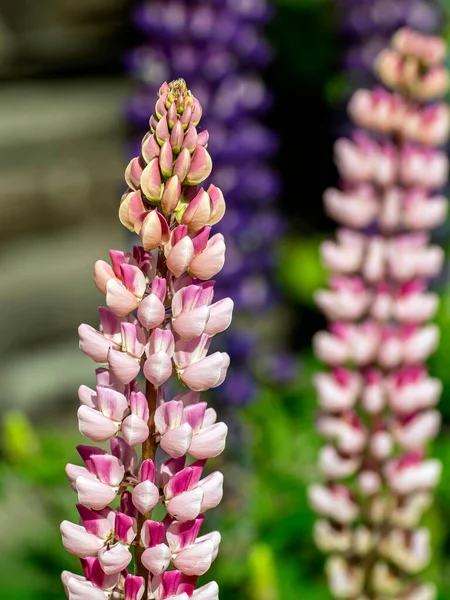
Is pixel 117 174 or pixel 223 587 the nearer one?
pixel 223 587

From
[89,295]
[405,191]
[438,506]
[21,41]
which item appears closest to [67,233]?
[89,295]

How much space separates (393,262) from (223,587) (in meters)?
0.88

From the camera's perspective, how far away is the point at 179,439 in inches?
37.6

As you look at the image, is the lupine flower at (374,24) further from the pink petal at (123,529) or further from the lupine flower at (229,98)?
the pink petal at (123,529)

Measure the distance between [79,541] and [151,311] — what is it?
0.24 m

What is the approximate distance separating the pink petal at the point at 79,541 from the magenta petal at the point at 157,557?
52 millimetres

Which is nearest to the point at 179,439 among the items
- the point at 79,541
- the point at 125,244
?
the point at 79,541

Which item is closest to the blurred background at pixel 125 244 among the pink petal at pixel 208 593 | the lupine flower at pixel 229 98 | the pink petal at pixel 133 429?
the lupine flower at pixel 229 98

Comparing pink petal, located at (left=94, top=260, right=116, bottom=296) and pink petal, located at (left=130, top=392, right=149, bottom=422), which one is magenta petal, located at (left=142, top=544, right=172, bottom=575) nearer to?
pink petal, located at (left=130, top=392, right=149, bottom=422)

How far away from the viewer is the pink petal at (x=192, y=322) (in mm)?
952

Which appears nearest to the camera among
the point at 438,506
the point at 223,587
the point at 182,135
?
the point at 182,135

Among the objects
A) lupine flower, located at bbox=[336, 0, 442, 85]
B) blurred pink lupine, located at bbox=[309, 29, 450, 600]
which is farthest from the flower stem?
lupine flower, located at bbox=[336, 0, 442, 85]

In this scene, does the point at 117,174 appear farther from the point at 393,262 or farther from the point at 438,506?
the point at 393,262

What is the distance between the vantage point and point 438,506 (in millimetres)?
2639
